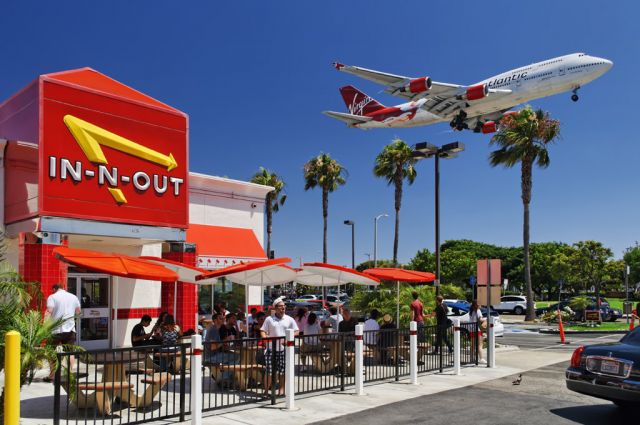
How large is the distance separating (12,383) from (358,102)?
4946 centimetres

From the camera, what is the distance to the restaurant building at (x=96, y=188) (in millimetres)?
14758

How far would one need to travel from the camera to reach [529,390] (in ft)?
38.2

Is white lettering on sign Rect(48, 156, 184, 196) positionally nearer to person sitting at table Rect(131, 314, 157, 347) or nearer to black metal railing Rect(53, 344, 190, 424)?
person sitting at table Rect(131, 314, 157, 347)

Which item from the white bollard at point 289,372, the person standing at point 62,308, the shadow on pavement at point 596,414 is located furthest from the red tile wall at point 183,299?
the shadow on pavement at point 596,414

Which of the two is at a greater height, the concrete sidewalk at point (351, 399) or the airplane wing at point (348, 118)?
the airplane wing at point (348, 118)

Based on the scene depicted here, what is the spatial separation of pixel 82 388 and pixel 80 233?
800cm

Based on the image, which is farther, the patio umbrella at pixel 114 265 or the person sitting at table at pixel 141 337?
the person sitting at table at pixel 141 337

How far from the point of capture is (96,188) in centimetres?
1587

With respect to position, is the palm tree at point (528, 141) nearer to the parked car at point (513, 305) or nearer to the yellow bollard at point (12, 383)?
the parked car at point (513, 305)

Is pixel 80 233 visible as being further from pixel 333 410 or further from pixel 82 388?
pixel 333 410

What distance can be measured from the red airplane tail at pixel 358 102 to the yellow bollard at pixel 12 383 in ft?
155

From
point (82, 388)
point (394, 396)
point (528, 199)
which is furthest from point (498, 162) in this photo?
point (82, 388)

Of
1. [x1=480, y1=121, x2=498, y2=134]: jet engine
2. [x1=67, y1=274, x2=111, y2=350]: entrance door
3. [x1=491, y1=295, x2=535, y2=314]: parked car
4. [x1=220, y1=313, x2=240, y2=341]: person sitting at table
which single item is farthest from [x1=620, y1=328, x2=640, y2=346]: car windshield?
Result: [x1=491, y1=295, x2=535, y2=314]: parked car

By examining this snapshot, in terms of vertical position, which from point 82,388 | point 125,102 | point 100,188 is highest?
point 125,102
